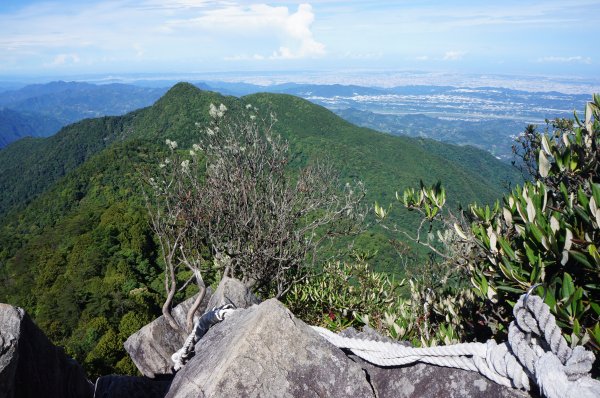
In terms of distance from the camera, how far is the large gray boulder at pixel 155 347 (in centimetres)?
479

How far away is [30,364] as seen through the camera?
3.27 metres

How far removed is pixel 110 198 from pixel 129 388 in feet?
172

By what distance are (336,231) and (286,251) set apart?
264 cm

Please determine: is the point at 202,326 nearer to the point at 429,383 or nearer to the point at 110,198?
the point at 429,383

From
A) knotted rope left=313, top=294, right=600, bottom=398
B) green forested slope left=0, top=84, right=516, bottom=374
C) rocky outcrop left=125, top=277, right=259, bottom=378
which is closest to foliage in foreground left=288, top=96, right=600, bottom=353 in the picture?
knotted rope left=313, top=294, right=600, bottom=398

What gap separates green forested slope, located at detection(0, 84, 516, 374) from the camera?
28.5 metres

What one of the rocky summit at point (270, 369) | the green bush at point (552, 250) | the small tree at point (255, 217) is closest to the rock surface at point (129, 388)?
the rocky summit at point (270, 369)

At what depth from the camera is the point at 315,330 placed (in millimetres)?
3018

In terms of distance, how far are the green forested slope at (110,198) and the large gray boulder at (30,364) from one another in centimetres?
1057

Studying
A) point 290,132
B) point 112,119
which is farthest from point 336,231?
point 112,119

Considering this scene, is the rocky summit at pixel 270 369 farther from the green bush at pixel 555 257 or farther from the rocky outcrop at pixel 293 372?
the green bush at pixel 555 257

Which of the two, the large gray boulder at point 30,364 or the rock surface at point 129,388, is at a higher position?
the large gray boulder at point 30,364

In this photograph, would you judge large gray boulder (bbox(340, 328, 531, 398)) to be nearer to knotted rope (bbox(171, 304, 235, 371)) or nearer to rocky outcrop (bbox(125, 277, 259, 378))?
knotted rope (bbox(171, 304, 235, 371))

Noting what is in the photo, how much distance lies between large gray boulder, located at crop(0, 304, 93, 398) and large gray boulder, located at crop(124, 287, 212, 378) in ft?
3.01
